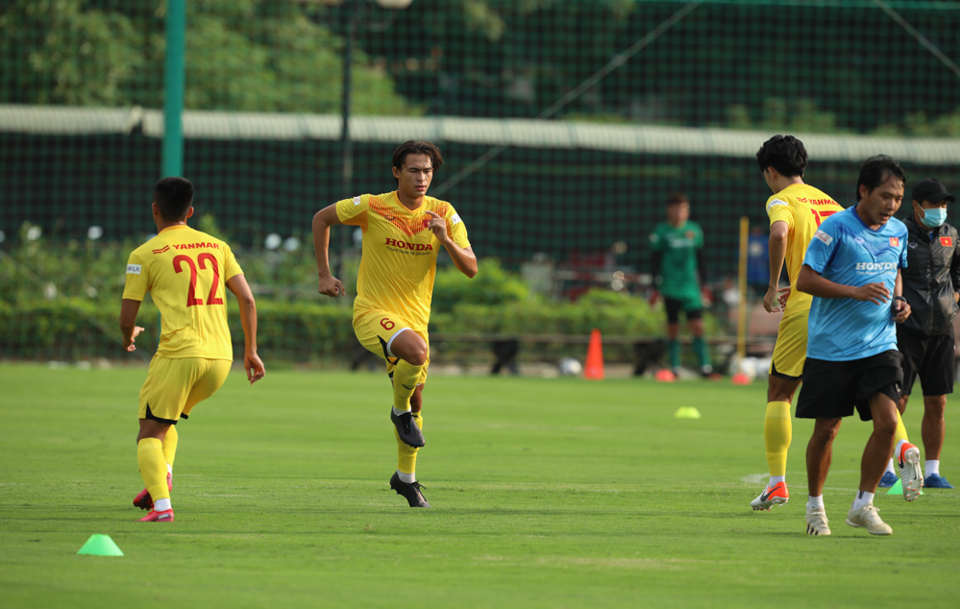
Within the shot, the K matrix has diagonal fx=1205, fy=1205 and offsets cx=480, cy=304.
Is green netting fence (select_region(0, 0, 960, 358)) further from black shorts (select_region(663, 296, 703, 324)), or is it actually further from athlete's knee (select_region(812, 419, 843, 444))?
athlete's knee (select_region(812, 419, 843, 444))

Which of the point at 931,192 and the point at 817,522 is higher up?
the point at 931,192

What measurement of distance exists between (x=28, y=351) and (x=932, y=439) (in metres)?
15.7

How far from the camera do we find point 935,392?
8.27 metres

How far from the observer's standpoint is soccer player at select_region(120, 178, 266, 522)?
625cm

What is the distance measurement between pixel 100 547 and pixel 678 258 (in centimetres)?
1377

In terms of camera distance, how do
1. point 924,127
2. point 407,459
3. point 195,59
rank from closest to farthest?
point 407,459 < point 195,59 < point 924,127

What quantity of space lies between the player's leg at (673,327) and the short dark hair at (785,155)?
35.4 ft

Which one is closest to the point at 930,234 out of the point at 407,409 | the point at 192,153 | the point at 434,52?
the point at 407,409

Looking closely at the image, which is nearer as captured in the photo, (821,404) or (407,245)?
(821,404)

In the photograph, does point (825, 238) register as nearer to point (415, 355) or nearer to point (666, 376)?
point (415, 355)

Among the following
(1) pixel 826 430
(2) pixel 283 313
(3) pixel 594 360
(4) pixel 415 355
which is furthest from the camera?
(2) pixel 283 313

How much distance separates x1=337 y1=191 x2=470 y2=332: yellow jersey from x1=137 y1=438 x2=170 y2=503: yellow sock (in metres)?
1.67

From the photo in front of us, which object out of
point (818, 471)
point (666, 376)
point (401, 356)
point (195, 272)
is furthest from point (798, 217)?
point (666, 376)

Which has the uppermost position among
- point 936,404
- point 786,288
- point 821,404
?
point 786,288
